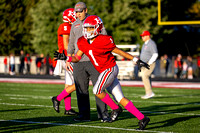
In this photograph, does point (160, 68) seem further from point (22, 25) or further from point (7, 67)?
point (22, 25)

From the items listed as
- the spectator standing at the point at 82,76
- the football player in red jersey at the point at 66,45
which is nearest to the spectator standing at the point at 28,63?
the football player in red jersey at the point at 66,45

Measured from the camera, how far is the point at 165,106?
1002cm

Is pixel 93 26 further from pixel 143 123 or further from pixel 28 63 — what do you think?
pixel 28 63

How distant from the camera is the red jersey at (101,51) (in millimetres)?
6547

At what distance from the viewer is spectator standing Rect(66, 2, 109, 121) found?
7445 millimetres

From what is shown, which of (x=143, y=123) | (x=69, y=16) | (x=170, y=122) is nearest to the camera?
(x=143, y=123)

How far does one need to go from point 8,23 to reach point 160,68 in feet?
63.3

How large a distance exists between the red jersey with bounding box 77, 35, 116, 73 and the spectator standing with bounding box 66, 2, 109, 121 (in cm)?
76

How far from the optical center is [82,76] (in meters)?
7.55

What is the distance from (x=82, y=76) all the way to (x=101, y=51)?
113cm

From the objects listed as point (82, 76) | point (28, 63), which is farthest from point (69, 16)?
point (28, 63)

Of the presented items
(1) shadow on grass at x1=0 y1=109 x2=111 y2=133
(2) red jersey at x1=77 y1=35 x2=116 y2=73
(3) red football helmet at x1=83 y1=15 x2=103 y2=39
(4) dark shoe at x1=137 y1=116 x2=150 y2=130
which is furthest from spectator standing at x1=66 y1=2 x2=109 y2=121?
(4) dark shoe at x1=137 y1=116 x2=150 y2=130

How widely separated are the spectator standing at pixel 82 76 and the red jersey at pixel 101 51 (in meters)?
0.76

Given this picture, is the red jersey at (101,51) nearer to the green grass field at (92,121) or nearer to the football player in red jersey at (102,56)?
the football player in red jersey at (102,56)
